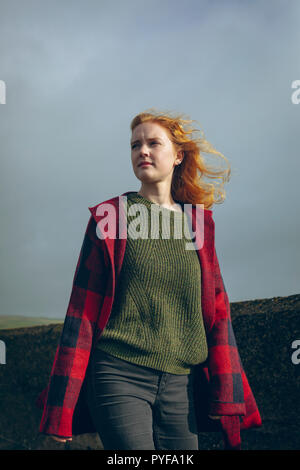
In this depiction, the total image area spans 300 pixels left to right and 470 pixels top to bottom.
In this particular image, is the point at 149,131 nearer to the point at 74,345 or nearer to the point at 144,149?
the point at 144,149

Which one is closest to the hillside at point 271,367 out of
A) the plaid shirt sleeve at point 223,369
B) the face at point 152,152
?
the plaid shirt sleeve at point 223,369

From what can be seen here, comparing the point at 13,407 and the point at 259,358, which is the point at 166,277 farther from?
the point at 13,407

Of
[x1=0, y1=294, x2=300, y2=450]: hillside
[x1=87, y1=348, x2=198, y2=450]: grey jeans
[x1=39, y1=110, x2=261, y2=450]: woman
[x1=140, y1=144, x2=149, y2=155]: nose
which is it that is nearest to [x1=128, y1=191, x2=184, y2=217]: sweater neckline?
[x1=39, y1=110, x2=261, y2=450]: woman

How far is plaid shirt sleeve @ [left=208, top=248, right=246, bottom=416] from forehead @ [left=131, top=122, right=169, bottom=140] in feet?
3.19

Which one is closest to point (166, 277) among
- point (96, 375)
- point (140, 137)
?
point (96, 375)

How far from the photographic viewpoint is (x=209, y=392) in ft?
8.51

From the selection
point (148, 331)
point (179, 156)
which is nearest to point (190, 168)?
point (179, 156)

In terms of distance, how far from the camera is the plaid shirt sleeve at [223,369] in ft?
8.34

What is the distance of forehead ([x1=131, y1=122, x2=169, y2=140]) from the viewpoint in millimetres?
2699

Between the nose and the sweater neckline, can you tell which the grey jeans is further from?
the nose

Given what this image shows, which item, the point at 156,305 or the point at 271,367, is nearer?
the point at 156,305

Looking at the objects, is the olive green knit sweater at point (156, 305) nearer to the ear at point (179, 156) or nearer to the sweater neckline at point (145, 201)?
the sweater neckline at point (145, 201)

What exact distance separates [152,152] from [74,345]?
1109 millimetres

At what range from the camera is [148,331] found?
2355 millimetres
